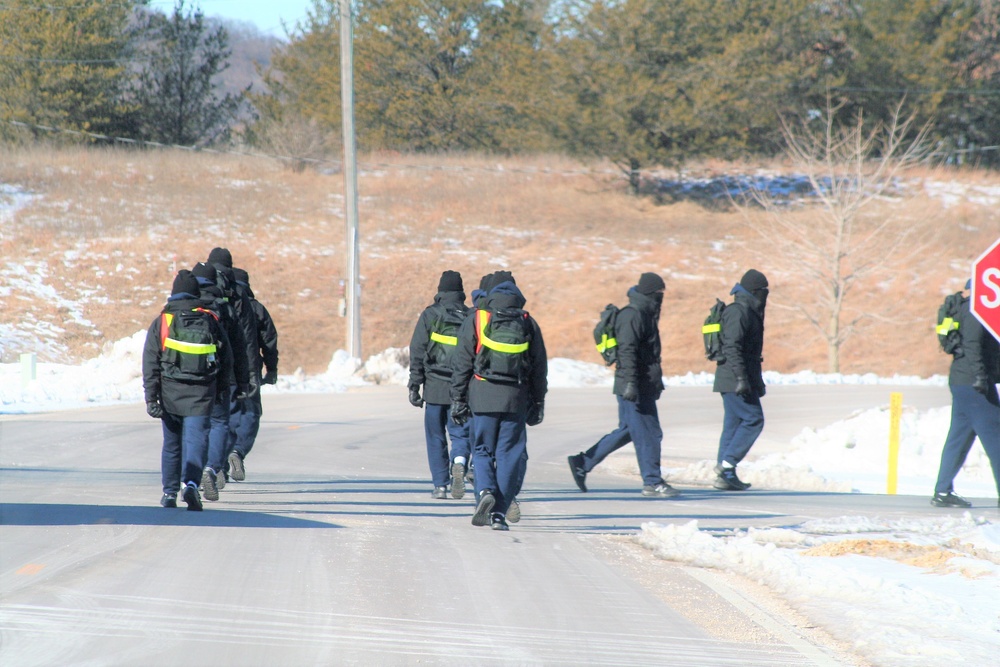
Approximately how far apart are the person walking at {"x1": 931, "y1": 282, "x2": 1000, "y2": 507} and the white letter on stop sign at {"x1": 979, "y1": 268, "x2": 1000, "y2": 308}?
1.29m

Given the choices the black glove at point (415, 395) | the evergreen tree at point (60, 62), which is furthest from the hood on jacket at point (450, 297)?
the evergreen tree at point (60, 62)

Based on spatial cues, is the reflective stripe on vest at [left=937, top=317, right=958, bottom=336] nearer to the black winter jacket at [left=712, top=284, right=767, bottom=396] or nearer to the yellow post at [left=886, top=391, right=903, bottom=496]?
the black winter jacket at [left=712, top=284, right=767, bottom=396]

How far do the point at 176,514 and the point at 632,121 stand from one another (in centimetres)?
3957

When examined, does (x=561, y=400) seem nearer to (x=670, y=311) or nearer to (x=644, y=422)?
(x=644, y=422)

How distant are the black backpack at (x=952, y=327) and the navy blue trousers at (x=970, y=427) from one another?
0.34 meters

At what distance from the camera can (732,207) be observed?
48.2 metres

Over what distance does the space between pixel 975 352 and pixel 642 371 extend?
2.79m

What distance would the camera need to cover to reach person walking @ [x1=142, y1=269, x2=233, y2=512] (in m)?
8.70

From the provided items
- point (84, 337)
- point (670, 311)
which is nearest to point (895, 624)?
point (84, 337)

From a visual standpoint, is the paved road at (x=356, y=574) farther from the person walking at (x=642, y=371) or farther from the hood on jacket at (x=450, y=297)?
the hood on jacket at (x=450, y=297)

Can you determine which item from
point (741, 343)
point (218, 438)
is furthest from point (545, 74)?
point (218, 438)

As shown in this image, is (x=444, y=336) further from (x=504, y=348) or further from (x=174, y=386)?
(x=174, y=386)

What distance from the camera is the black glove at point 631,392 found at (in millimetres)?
10219

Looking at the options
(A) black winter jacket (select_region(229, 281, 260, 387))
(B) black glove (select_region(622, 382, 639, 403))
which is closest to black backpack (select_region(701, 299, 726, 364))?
(B) black glove (select_region(622, 382, 639, 403))
